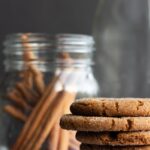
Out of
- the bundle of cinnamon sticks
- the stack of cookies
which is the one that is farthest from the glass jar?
the stack of cookies

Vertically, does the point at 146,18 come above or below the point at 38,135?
above

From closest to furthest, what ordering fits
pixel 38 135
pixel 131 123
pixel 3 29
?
pixel 131 123 < pixel 38 135 < pixel 3 29

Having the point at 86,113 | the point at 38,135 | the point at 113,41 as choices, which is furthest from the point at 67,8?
the point at 86,113

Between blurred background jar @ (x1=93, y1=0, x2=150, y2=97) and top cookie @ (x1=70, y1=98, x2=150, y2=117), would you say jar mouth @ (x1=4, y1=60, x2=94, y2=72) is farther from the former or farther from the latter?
top cookie @ (x1=70, y1=98, x2=150, y2=117)

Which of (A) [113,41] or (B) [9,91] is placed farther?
(A) [113,41]

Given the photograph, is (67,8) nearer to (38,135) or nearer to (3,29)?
(3,29)

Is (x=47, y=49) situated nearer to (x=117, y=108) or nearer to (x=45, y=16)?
(x=45, y=16)

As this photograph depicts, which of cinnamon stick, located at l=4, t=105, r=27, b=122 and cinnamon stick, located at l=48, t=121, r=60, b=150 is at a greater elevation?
cinnamon stick, located at l=4, t=105, r=27, b=122
